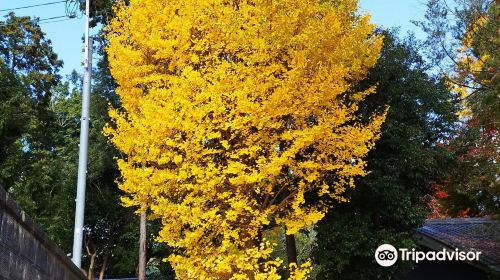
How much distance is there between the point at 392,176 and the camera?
41.9 feet

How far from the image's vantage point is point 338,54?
37.1ft

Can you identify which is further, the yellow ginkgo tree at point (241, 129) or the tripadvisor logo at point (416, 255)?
the tripadvisor logo at point (416, 255)

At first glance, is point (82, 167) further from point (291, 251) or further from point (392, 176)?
point (392, 176)

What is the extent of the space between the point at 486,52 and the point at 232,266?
22.0 feet

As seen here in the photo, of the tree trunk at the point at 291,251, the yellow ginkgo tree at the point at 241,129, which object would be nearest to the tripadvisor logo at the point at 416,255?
the tree trunk at the point at 291,251

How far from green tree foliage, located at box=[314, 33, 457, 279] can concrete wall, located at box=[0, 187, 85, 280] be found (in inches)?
320

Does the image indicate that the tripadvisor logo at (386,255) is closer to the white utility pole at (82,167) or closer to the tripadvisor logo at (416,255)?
the tripadvisor logo at (416,255)

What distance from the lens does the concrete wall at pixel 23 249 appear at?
439 centimetres

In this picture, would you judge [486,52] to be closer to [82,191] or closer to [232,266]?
[232,266]

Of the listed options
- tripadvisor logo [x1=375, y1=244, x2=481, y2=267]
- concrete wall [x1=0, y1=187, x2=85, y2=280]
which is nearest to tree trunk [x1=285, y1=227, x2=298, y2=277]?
tripadvisor logo [x1=375, y1=244, x2=481, y2=267]

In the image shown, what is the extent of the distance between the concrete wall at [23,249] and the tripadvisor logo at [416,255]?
8580 millimetres

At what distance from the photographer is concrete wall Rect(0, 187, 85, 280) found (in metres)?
4.39

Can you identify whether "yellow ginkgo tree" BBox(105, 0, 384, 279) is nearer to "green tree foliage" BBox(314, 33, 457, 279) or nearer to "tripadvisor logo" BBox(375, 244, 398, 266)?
"green tree foliage" BBox(314, 33, 457, 279)

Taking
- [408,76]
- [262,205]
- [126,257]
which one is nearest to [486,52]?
[408,76]
